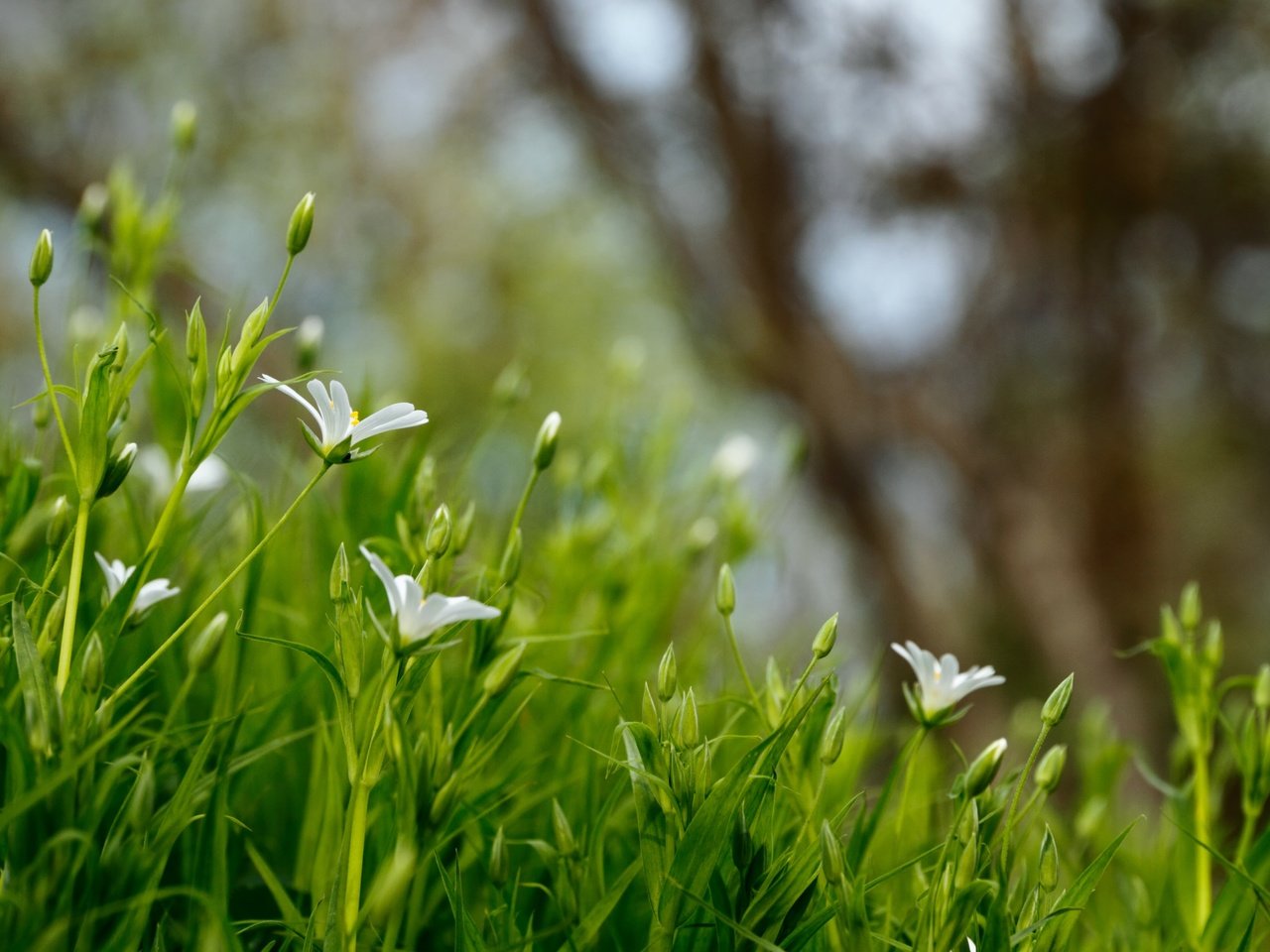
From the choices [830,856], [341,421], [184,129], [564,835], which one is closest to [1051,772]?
[830,856]

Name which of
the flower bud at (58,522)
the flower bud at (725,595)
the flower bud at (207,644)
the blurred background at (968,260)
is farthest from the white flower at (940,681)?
the blurred background at (968,260)

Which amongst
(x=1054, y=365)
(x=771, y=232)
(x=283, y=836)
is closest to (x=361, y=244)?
(x=771, y=232)

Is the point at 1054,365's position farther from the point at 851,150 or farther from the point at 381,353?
the point at 381,353

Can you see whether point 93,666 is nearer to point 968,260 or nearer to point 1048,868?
point 1048,868

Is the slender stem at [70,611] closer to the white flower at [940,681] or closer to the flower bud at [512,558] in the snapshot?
the flower bud at [512,558]

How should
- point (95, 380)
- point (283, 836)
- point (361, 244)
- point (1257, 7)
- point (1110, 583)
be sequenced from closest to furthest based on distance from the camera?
point (95, 380), point (283, 836), point (1257, 7), point (1110, 583), point (361, 244)
